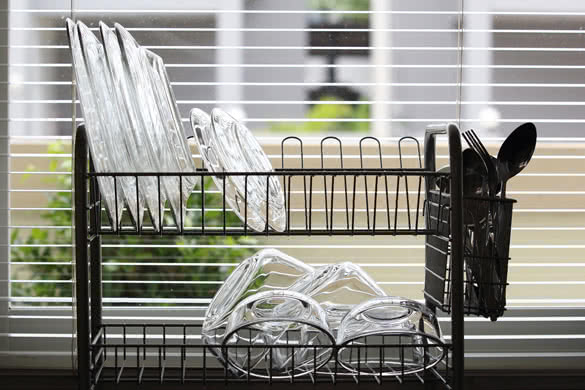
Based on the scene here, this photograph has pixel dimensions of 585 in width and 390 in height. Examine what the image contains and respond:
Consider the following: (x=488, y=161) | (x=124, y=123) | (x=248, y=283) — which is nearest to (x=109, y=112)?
(x=124, y=123)

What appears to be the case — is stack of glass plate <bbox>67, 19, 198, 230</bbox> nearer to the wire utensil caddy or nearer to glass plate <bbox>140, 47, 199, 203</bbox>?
glass plate <bbox>140, 47, 199, 203</bbox>

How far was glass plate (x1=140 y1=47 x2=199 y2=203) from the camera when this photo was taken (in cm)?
109

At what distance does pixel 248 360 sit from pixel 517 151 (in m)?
0.54

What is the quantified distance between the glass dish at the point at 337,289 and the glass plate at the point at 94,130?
0.33m

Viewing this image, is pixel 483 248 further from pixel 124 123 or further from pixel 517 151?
pixel 124 123

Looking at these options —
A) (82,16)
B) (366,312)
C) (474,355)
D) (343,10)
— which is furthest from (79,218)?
(474,355)

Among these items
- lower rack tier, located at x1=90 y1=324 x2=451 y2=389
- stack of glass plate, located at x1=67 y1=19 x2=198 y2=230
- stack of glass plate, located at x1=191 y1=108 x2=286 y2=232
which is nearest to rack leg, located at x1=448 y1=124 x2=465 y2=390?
lower rack tier, located at x1=90 y1=324 x2=451 y2=389

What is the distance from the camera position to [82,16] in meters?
1.39

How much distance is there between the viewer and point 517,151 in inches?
43.3

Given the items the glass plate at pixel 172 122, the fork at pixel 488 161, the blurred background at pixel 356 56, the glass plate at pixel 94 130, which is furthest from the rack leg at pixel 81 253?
Result: the fork at pixel 488 161

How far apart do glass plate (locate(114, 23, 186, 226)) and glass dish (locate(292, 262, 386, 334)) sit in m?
0.25

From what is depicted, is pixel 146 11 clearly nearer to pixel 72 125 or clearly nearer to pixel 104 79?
pixel 72 125

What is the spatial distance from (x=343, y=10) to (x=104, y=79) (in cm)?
60

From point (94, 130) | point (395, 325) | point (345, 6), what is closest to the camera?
point (94, 130)
